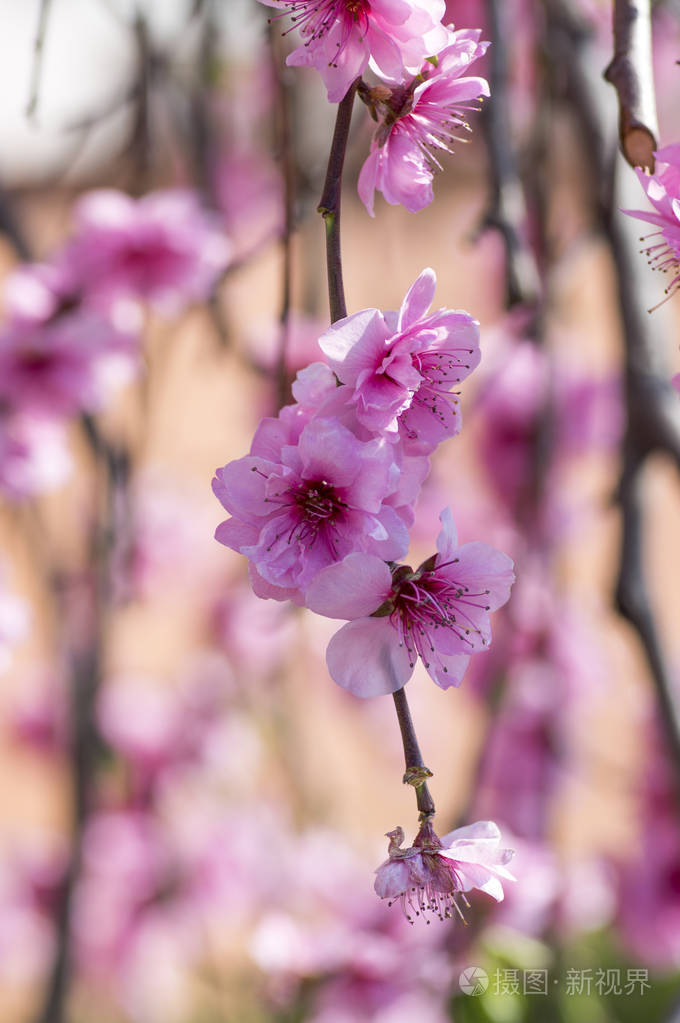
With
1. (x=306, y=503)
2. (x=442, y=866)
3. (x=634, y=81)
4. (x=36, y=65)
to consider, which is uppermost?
(x=36, y=65)

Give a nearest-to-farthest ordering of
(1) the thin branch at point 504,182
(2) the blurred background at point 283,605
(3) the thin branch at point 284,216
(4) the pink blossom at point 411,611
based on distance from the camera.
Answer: (4) the pink blossom at point 411,611 → (3) the thin branch at point 284,216 → (1) the thin branch at point 504,182 → (2) the blurred background at point 283,605

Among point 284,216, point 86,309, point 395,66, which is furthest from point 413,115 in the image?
point 86,309

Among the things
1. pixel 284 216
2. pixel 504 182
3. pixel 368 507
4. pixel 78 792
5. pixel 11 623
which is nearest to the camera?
pixel 368 507

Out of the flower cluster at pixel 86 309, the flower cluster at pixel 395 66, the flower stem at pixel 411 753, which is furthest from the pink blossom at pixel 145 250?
the flower stem at pixel 411 753

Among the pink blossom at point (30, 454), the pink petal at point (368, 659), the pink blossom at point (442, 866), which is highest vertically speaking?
the pink blossom at point (30, 454)

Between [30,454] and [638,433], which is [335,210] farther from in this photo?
→ [30,454]

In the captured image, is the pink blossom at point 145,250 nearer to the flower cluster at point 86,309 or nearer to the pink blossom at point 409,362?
the flower cluster at point 86,309

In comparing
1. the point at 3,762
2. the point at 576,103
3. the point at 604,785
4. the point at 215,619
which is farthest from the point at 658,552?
the point at 576,103

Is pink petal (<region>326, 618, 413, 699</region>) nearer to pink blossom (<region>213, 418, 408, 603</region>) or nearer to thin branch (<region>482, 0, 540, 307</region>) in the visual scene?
pink blossom (<region>213, 418, 408, 603</region>)
